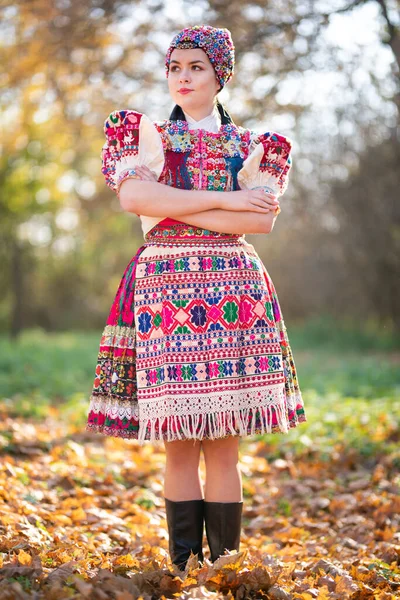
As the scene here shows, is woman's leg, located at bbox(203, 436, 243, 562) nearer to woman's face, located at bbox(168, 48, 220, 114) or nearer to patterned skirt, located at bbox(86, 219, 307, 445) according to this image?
patterned skirt, located at bbox(86, 219, 307, 445)

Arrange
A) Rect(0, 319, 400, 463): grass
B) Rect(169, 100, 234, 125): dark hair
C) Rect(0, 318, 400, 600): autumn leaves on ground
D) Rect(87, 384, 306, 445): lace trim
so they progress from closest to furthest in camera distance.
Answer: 1. Rect(0, 318, 400, 600): autumn leaves on ground
2. Rect(87, 384, 306, 445): lace trim
3. Rect(169, 100, 234, 125): dark hair
4. Rect(0, 319, 400, 463): grass

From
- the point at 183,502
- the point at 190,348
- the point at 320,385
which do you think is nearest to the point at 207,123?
the point at 190,348

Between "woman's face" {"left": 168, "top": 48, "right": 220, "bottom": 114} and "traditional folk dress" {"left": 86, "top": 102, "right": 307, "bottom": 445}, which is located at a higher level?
"woman's face" {"left": 168, "top": 48, "right": 220, "bottom": 114}

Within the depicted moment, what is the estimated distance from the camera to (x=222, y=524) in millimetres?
2529

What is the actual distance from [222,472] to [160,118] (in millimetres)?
5092

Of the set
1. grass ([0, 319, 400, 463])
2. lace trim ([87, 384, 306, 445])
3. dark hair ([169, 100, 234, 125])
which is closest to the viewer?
lace trim ([87, 384, 306, 445])

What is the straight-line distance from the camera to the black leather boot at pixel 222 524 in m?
2.53

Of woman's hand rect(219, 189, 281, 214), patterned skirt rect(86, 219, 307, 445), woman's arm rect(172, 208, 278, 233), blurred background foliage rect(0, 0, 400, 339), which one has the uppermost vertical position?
blurred background foliage rect(0, 0, 400, 339)

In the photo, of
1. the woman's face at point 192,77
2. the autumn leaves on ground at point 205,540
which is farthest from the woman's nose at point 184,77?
the autumn leaves on ground at point 205,540

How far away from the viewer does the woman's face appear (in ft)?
8.32

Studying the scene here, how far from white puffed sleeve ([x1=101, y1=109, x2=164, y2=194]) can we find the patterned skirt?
8.9 inches

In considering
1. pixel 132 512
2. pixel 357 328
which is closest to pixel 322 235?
pixel 357 328

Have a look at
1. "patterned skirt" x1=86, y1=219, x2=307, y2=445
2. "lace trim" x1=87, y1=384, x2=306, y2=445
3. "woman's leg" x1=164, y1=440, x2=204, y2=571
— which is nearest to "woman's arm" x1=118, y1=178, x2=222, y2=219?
"patterned skirt" x1=86, y1=219, x2=307, y2=445

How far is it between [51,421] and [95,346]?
7.01m
